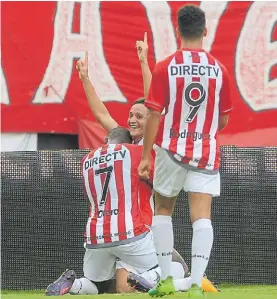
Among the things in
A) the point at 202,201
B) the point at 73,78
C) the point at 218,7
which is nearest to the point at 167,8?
the point at 218,7

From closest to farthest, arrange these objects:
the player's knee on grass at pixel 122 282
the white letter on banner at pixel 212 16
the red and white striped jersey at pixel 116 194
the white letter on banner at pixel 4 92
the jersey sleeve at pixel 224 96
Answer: the jersey sleeve at pixel 224 96, the red and white striped jersey at pixel 116 194, the player's knee on grass at pixel 122 282, the white letter on banner at pixel 4 92, the white letter on banner at pixel 212 16

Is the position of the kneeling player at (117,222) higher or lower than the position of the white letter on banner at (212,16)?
lower

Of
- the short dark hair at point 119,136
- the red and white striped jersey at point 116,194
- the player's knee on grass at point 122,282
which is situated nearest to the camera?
the red and white striped jersey at point 116,194

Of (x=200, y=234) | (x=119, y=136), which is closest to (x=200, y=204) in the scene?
(x=200, y=234)

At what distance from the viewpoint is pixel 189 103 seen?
23.4 feet

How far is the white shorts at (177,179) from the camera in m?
7.17

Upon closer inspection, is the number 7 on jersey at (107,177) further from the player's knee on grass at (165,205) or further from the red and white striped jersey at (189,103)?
the red and white striped jersey at (189,103)

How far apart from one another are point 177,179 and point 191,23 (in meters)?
1.01

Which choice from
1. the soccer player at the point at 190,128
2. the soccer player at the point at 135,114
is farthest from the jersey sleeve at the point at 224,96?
the soccer player at the point at 135,114

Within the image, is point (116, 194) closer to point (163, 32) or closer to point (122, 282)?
point (122, 282)

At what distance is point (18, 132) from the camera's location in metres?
15.9

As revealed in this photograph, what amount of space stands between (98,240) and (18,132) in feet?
25.2

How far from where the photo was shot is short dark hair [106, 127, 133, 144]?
866 centimetres

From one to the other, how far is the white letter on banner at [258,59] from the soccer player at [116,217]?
766cm
